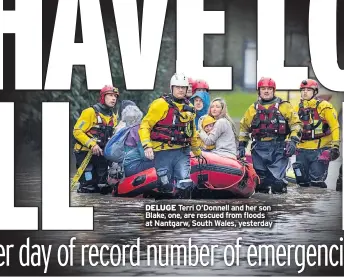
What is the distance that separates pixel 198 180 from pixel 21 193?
148 cm

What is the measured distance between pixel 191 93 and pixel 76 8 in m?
1.18

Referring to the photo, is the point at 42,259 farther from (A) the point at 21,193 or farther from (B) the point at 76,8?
(B) the point at 76,8

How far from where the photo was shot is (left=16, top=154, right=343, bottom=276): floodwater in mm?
11305

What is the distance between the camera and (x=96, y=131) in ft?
37.6

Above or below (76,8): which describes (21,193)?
below

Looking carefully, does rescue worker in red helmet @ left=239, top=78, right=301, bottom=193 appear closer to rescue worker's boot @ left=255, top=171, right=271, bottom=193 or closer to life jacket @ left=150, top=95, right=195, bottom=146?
rescue worker's boot @ left=255, top=171, right=271, bottom=193

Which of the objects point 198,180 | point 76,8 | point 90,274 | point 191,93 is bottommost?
point 90,274

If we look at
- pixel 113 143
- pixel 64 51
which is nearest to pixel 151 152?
pixel 113 143

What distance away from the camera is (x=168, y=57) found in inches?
448

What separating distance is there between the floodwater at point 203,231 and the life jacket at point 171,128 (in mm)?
516

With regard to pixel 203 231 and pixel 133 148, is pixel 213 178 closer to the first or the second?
pixel 203 231

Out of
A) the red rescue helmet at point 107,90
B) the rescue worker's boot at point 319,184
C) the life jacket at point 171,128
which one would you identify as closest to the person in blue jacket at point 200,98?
the life jacket at point 171,128
